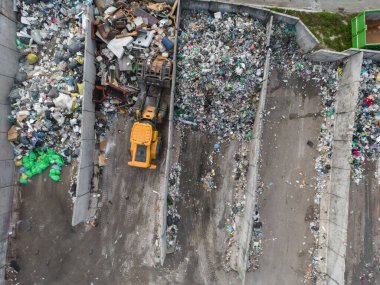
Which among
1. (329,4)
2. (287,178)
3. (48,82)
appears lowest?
(287,178)

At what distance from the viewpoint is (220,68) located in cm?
1079

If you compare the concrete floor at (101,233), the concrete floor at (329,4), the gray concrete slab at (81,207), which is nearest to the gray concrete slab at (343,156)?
the concrete floor at (329,4)

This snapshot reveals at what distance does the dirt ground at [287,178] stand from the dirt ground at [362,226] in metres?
1.45

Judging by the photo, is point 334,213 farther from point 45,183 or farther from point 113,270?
point 45,183

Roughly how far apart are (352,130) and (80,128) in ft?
29.9

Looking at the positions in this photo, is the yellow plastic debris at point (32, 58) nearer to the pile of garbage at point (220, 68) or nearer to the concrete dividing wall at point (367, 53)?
the pile of garbage at point (220, 68)

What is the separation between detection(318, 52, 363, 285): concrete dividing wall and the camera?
1023 centimetres

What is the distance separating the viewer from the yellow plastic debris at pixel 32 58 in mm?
11117

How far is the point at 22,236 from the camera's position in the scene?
1155 cm

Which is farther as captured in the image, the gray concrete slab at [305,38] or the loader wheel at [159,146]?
the loader wheel at [159,146]

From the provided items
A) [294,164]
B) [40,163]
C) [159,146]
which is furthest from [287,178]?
[40,163]

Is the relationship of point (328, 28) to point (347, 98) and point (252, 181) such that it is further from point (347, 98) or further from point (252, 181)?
point (252, 181)

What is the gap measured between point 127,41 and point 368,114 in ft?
28.2

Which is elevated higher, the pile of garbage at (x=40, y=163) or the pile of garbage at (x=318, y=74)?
the pile of garbage at (x=318, y=74)
